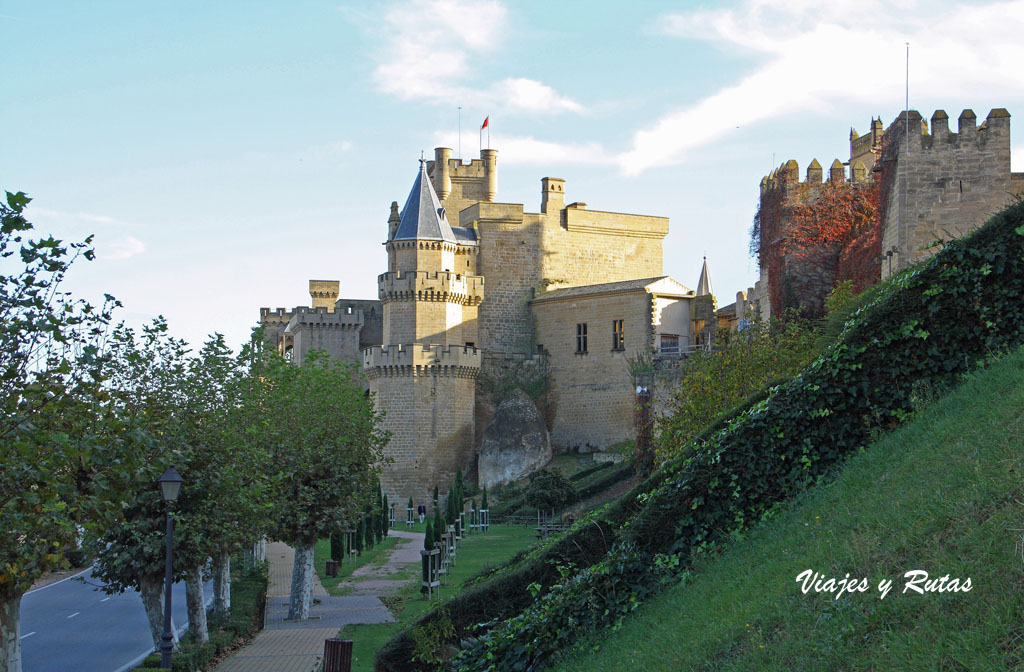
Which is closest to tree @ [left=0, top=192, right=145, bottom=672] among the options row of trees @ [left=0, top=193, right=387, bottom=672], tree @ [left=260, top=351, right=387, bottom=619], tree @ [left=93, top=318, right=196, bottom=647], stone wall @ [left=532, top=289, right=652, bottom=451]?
row of trees @ [left=0, top=193, right=387, bottom=672]

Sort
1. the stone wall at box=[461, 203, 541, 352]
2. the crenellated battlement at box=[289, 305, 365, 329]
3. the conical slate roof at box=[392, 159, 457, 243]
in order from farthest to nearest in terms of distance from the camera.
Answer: the crenellated battlement at box=[289, 305, 365, 329], the stone wall at box=[461, 203, 541, 352], the conical slate roof at box=[392, 159, 457, 243]

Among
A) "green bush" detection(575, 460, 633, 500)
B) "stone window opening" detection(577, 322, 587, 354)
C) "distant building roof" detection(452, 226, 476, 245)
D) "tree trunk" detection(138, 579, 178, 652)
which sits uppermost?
"distant building roof" detection(452, 226, 476, 245)

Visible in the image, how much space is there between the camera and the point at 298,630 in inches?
898

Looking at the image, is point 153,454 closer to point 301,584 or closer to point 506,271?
point 301,584

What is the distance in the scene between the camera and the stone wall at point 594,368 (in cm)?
5175

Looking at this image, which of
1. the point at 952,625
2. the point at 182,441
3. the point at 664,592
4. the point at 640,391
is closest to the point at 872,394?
the point at 664,592

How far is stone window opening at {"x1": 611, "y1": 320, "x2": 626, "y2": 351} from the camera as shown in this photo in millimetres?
52469

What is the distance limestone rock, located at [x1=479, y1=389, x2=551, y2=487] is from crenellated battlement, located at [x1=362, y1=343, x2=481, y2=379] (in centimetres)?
268

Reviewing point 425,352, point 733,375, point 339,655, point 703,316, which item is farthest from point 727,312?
point 339,655

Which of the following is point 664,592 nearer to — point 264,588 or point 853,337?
point 853,337

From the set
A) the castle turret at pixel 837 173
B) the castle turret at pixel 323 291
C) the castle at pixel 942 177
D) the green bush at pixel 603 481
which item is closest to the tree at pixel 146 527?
the castle at pixel 942 177

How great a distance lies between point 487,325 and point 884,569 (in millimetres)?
48478

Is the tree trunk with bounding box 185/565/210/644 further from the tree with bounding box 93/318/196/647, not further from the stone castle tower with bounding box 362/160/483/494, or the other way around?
the stone castle tower with bounding box 362/160/483/494

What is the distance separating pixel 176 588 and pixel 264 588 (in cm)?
517
